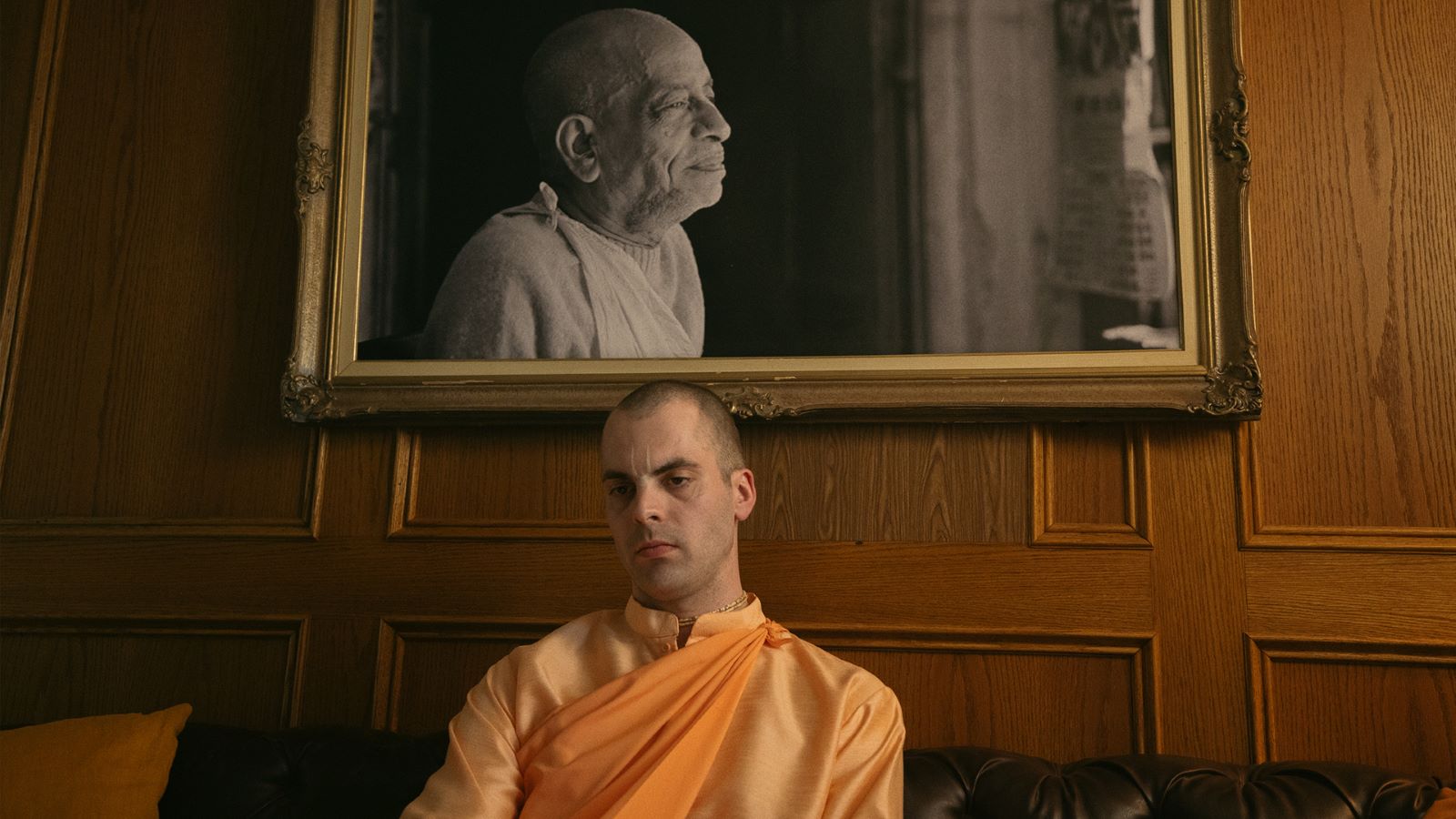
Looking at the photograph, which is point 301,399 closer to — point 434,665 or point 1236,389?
point 434,665

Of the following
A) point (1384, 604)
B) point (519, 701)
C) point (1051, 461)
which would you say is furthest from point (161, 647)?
point (1384, 604)

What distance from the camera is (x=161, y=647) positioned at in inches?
112

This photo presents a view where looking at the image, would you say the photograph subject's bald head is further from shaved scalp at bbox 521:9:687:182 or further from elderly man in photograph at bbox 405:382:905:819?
elderly man in photograph at bbox 405:382:905:819

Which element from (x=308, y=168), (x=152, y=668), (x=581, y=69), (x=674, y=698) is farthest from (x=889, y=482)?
(x=152, y=668)

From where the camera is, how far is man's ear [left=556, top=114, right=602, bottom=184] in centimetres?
278

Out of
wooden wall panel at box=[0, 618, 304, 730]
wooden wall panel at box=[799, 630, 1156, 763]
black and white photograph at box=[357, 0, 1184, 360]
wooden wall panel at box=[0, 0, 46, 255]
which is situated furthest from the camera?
wooden wall panel at box=[0, 0, 46, 255]

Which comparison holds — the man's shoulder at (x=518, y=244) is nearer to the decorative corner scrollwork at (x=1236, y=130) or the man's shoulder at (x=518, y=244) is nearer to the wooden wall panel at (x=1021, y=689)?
the wooden wall panel at (x=1021, y=689)

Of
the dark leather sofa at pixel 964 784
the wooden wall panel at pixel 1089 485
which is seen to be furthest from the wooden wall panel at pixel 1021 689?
the dark leather sofa at pixel 964 784

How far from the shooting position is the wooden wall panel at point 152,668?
2.77 m

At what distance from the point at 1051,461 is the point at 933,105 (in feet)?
2.90

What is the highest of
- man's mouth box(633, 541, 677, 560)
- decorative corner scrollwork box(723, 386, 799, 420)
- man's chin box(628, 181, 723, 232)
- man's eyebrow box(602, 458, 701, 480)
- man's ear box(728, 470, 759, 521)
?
man's chin box(628, 181, 723, 232)

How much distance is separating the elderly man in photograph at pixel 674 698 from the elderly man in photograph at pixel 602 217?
24.1 inches

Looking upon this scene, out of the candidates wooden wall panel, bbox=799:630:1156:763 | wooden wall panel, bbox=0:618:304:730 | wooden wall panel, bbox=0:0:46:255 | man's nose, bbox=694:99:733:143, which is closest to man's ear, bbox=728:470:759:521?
wooden wall panel, bbox=799:630:1156:763

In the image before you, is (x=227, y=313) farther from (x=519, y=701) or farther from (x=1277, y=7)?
(x=1277, y=7)
